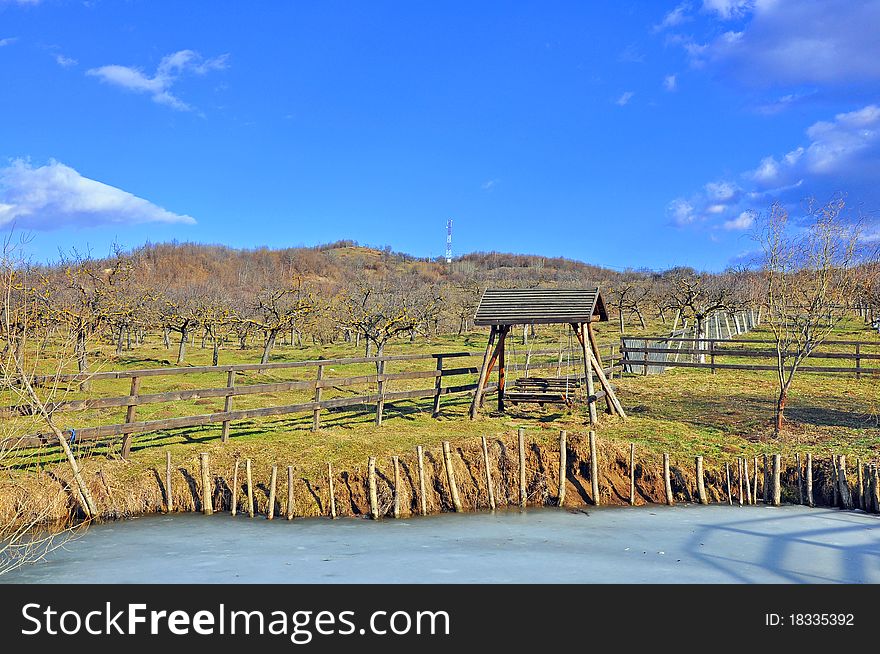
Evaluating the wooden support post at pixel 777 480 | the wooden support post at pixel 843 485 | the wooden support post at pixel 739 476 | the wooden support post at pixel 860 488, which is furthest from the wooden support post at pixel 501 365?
the wooden support post at pixel 860 488

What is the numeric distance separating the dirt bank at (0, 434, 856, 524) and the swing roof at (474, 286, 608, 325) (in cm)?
340

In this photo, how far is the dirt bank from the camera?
35.7 feet

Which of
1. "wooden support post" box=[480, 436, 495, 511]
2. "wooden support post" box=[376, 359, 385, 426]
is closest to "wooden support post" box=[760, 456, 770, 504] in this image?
"wooden support post" box=[480, 436, 495, 511]

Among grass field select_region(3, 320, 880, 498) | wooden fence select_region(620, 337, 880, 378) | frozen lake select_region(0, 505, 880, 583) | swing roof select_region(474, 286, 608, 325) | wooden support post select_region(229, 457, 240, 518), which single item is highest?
swing roof select_region(474, 286, 608, 325)

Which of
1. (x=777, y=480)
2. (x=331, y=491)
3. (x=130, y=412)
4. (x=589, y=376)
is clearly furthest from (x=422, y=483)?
(x=777, y=480)

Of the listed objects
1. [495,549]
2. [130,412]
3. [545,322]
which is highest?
[545,322]

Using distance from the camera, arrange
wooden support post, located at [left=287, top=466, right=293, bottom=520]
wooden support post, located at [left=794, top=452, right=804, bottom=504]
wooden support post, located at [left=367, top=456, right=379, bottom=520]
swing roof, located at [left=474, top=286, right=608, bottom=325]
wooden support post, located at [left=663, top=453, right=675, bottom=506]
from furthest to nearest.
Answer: swing roof, located at [left=474, top=286, right=608, bottom=325] → wooden support post, located at [left=663, top=453, right=675, bottom=506] → wooden support post, located at [left=794, top=452, right=804, bottom=504] → wooden support post, located at [left=367, top=456, right=379, bottom=520] → wooden support post, located at [left=287, top=466, right=293, bottom=520]

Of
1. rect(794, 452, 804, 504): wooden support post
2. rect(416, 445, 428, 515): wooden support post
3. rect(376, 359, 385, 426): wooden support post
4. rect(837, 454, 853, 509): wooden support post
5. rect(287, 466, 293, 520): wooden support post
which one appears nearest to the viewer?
rect(287, 466, 293, 520): wooden support post

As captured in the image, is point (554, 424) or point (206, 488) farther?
point (554, 424)

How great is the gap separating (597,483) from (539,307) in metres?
5.02

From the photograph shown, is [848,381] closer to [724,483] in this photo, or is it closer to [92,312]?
[724,483]

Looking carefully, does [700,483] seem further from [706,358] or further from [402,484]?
[706,358]

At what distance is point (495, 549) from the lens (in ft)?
31.9

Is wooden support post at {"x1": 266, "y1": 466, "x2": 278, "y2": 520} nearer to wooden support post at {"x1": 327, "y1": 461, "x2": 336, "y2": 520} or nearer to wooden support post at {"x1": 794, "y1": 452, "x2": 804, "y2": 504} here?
wooden support post at {"x1": 327, "y1": 461, "x2": 336, "y2": 520}
